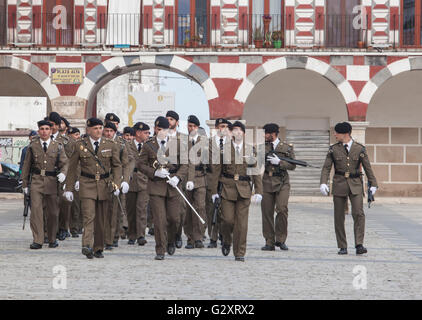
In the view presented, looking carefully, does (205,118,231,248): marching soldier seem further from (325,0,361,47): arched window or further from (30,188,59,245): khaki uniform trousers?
(325,0,361,47): arched window

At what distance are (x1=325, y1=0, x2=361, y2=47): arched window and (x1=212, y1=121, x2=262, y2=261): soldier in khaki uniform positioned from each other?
14.4 meters

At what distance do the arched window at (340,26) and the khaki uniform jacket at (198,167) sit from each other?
12.9 metres

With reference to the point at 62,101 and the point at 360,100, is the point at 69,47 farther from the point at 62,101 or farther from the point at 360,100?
the point at 360,100

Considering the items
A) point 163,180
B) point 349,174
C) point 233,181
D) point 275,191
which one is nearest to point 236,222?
point 233,181

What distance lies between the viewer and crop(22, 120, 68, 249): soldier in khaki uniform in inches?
488

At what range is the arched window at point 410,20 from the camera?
24847 millimetres

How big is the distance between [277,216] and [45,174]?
3.49m

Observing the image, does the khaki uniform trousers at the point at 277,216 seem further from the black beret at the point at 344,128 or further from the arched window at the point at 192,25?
the arched window at the point at 192,25

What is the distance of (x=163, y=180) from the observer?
11234 mm

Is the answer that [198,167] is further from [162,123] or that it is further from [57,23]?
[57,23]

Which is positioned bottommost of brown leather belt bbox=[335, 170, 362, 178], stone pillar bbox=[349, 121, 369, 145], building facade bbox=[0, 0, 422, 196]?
brown leather belt bbox=[335, 170, 362, 178]

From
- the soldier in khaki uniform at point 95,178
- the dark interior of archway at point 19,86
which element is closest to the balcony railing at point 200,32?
the dark interior of archway at point 19,86

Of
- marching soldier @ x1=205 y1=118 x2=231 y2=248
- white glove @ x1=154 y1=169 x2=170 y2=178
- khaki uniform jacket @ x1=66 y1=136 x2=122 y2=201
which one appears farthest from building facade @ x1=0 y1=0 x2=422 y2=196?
white glove @ x1=154 y1=169 x2=170 y2=178

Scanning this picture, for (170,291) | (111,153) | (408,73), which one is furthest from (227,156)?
(408,73)
